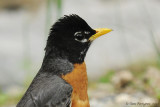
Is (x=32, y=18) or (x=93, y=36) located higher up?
(x=93, y=36)

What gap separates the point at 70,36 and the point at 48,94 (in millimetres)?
859

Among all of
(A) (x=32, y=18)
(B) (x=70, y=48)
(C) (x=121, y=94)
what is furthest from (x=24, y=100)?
(A) (x=32, y=18)

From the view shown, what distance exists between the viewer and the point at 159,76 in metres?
7.85

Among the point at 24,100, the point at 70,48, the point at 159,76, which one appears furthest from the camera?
the point at 159,76

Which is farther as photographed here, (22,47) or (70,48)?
(22,47)

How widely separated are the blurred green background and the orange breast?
3.82ft

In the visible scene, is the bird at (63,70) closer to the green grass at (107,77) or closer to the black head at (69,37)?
the black head at (69,37)

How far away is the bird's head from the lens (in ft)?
19.5

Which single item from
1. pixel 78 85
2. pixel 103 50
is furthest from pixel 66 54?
pixel 103 50

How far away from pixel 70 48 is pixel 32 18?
6.76m

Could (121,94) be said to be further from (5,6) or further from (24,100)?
(5,6)

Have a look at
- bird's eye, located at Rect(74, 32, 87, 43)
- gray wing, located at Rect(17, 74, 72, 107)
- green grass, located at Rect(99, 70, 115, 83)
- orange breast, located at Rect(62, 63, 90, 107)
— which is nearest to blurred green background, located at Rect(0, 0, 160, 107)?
green grass, located at Rect(99, 70, 115, 83)

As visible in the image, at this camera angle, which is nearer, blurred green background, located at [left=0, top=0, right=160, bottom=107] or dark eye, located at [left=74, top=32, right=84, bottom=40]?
dark eye, located at [left=74, top=32, right=84, bottom=40]

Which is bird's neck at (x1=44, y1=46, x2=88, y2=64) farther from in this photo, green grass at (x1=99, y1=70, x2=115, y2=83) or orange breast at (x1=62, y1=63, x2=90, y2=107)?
green grass at (x1=99, y1=70, x2=115, y2=83)
